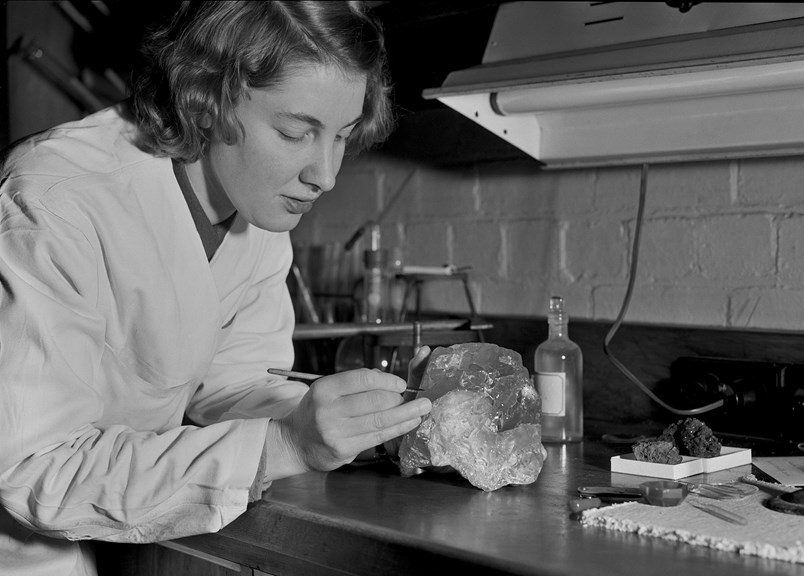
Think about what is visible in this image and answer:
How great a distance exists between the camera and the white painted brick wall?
5.41ft

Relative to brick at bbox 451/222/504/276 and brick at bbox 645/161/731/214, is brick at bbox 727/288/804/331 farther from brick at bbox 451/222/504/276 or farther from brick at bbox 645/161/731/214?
A: brick at bbox 451/222/504/276

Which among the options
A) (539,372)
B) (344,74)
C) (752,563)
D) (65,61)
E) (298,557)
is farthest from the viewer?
(65,61)

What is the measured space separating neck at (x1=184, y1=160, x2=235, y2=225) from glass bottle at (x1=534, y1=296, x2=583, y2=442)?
564 millimetres

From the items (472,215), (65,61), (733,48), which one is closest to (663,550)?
(733,48)

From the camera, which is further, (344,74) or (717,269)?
(717,269)

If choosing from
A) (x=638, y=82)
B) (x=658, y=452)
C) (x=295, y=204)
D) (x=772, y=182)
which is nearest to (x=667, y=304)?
(x=772, y=182)

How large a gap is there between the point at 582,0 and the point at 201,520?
3.83 feet

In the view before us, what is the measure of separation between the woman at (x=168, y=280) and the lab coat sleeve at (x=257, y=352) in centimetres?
2

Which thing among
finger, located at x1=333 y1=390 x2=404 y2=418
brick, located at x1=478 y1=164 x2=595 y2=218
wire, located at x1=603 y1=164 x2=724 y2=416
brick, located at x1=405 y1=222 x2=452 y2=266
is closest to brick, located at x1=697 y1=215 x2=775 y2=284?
wire, located at x1=603 y1=164 x2=724 y2=416

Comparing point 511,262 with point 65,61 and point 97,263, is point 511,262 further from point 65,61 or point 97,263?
point 65,61

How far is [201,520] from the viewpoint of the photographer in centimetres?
111

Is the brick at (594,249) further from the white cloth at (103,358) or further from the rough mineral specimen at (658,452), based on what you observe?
the white cloth at (103,358)

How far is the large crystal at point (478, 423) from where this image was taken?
1194 millimetres

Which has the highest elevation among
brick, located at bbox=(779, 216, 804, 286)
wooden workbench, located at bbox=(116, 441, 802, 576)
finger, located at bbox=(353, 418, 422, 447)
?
brick, located at bbox=(779, 216, 804, 286)
